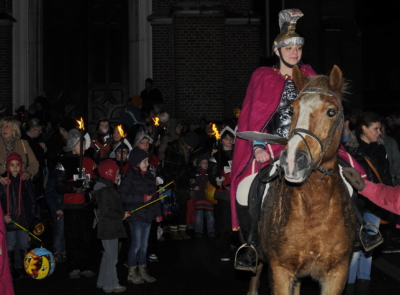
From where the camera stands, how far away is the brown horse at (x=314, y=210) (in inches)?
215

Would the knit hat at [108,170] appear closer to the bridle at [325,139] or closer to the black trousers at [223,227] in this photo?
the black trousers at [223,227]

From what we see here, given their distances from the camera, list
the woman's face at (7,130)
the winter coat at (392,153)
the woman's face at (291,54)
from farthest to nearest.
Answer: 1. the winter coat at (392,153)
2. the woman's face at (7,130)
3. the woman's face at (291,54)

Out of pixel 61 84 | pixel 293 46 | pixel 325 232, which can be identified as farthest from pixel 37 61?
pixel 325 232

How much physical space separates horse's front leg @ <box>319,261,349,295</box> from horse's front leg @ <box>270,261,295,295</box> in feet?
0.97

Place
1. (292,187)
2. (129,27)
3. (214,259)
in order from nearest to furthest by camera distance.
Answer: (292,187), (214,259), (129,27)

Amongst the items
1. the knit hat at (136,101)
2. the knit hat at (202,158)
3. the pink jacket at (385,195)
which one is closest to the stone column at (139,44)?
the knit hat at (136,101)

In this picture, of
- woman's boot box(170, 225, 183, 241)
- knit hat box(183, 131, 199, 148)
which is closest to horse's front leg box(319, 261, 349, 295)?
woman's boot box(170, 225, 183, 241)

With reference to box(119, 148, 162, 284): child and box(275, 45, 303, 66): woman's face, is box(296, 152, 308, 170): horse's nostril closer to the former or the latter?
box(275, 45, 303, 66): woman's face

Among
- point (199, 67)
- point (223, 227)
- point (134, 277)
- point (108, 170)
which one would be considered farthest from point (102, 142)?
point (199, 67)

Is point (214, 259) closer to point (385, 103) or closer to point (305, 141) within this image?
point (305, 141)

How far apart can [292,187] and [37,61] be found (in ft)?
53.6

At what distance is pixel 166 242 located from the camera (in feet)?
44.3

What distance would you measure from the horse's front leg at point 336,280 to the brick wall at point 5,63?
1519 centimetres

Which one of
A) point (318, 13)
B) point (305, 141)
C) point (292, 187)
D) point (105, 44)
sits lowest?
point (292, 187)
